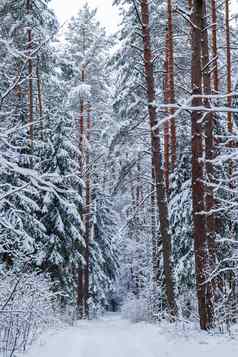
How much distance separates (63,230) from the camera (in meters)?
20.4

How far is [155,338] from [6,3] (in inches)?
513

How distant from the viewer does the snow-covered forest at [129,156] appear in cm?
958

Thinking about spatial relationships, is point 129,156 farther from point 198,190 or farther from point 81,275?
point 198,190

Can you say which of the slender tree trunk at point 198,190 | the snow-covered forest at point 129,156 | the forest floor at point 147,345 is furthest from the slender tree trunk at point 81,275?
the slender tree trunk at point 198,190

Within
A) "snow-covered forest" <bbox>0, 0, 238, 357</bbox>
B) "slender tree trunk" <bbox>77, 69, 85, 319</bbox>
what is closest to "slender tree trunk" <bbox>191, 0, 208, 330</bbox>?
"snow-covered forest" <bbox>0, 0, 238, 357</bbox>

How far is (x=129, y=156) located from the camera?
904 inches

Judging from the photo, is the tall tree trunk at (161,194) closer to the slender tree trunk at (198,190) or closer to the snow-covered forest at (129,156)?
the snow-covered forest at (129,156)

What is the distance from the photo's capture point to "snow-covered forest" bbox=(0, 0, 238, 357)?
958 centimetres

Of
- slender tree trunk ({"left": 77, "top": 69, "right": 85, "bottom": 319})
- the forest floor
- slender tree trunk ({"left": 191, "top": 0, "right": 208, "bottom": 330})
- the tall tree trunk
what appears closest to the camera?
the forest floor

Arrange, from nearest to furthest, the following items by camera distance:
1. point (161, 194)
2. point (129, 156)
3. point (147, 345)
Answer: point (147, 345) < point (161, 194) < point (129, 156)

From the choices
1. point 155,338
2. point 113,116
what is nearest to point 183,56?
point 113,116

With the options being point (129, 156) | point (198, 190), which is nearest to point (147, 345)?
point (198, 190)

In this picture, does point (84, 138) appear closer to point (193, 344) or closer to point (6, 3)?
point (6, 3)

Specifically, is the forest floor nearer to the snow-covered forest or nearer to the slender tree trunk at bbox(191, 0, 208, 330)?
the snow-covered forest
